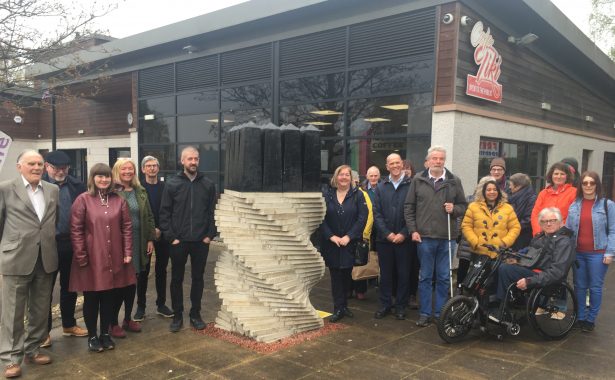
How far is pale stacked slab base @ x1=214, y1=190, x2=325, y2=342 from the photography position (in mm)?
4535

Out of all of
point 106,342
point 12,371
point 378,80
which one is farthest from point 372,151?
point 12,371

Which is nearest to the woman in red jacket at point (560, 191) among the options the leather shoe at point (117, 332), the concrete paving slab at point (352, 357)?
the concrete paving slab at point (352, 357)

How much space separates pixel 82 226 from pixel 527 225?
5.12 m

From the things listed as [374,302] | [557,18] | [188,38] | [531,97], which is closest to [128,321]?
[374,302]

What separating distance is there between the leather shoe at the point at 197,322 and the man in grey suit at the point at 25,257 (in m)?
1.40

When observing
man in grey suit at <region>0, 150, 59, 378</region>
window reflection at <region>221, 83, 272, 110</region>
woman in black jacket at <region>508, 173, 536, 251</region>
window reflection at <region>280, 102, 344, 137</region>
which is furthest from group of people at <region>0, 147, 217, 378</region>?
window reflection at <region>221, 83, 272, 110</region>

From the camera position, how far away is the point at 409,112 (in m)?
8.05

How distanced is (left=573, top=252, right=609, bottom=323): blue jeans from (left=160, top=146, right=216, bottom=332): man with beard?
4045 millimetres

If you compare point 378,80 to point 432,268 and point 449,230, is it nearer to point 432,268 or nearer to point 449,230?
point 449,230

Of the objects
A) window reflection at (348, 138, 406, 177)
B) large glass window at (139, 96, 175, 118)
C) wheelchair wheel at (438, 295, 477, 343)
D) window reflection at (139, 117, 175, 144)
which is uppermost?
large glass window at (139, 96, 175, 118)

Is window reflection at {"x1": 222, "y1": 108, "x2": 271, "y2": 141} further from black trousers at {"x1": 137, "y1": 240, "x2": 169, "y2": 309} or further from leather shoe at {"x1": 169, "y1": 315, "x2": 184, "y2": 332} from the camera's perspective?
leather shoe at {"x1": 169, "y1": 315, "x2": 184, "y2": 332}

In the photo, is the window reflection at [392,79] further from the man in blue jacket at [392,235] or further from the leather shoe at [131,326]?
the leather shoe at [131,326]

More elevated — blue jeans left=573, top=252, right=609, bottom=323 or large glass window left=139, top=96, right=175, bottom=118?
large glass window left=139, top=96, right=175, bottom=118

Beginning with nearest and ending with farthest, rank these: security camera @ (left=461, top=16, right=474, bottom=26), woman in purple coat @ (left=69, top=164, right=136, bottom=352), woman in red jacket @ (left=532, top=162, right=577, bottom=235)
A: woman in purple coat @ (left=69, top=164, right=136, bottom=352), woman in red jacket @ (left=532, top=162, right=577, bottom=235), security camera @ (left=461, top=16, right=474, bottom=26)
